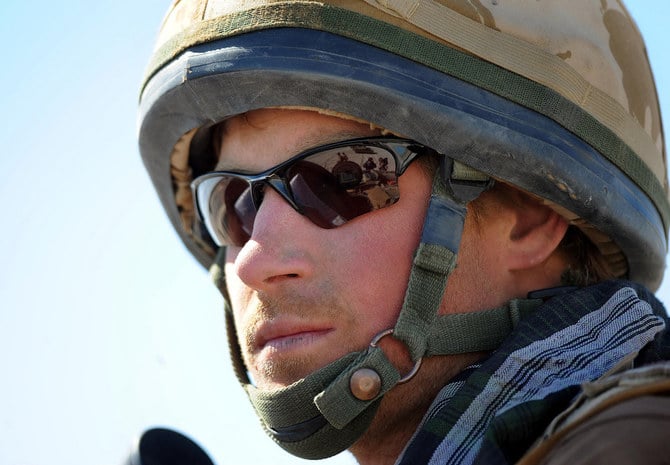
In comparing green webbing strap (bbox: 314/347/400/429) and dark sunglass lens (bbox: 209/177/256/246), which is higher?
dark sunglass lens (bbox: 209/177/256/246)

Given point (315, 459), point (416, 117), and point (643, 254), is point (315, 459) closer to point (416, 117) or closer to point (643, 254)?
point (416, 117)

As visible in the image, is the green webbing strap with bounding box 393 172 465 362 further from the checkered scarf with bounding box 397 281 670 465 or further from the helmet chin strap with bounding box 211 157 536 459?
the checkered scarf with bounding box 397 281 670 465

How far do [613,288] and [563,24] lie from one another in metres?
0.90

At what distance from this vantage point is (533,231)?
3.35 m

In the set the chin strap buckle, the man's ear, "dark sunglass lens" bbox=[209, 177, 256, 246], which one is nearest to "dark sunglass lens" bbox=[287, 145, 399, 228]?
"dark sunglass lens" bbox=[209, 177, 256, 246]

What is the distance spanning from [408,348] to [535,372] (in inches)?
17.9

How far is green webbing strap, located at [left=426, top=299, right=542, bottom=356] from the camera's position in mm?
3066

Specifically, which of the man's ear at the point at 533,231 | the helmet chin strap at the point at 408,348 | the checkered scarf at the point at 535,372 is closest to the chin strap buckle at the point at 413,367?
the helmet chin strap at the point at 408,348

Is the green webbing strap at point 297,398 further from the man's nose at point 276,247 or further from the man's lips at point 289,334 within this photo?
the man's nose at point 276,247

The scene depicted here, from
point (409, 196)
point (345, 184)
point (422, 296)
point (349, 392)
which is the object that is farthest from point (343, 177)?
point (349, 392)

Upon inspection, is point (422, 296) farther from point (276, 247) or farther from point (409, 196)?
point (276, 247)

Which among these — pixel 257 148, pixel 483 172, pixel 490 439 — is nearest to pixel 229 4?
pixel 257 148

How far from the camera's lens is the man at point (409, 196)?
2.97 m

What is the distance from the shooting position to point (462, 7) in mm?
3150
